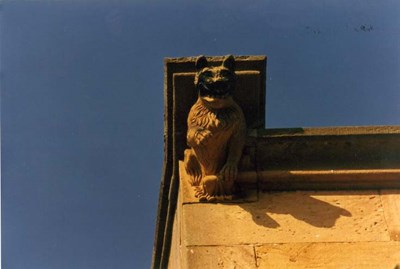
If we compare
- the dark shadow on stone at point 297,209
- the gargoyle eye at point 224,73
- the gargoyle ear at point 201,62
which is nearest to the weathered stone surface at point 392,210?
the dark shadow on stone at point 297,209

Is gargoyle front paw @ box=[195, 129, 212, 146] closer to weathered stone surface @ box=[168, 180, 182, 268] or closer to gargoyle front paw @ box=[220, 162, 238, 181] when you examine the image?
gargoyle front paw @ box=[220, 162, 238, 181]

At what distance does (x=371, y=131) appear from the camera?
10.3m

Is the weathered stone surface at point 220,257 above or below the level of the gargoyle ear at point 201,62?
below

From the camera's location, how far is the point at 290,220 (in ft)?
31.3

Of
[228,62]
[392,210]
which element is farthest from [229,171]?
[392,210]

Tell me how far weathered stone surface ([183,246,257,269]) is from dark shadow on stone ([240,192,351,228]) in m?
0.46

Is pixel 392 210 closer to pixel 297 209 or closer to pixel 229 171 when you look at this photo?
pixel 297 209

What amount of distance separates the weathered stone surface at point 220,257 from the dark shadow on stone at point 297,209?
0.46 metres

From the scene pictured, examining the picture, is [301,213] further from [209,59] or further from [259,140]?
[209,59]

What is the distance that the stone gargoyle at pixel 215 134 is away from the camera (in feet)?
32.4

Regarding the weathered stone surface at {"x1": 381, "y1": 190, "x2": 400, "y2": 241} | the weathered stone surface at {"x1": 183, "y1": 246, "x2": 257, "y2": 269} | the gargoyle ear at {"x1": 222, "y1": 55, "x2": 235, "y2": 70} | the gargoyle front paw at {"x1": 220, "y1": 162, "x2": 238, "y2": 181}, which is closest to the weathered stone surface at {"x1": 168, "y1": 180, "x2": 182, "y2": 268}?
the gargoyle front paw at {"x1": 220, "y1": 162, "x2": 238, "y2": 181}

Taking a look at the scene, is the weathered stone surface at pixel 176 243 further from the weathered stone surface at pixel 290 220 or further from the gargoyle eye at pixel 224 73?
the gargoyle eye at pixel 224 73

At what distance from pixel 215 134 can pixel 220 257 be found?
137cm

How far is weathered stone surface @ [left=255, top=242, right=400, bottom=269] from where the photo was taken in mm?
8930
